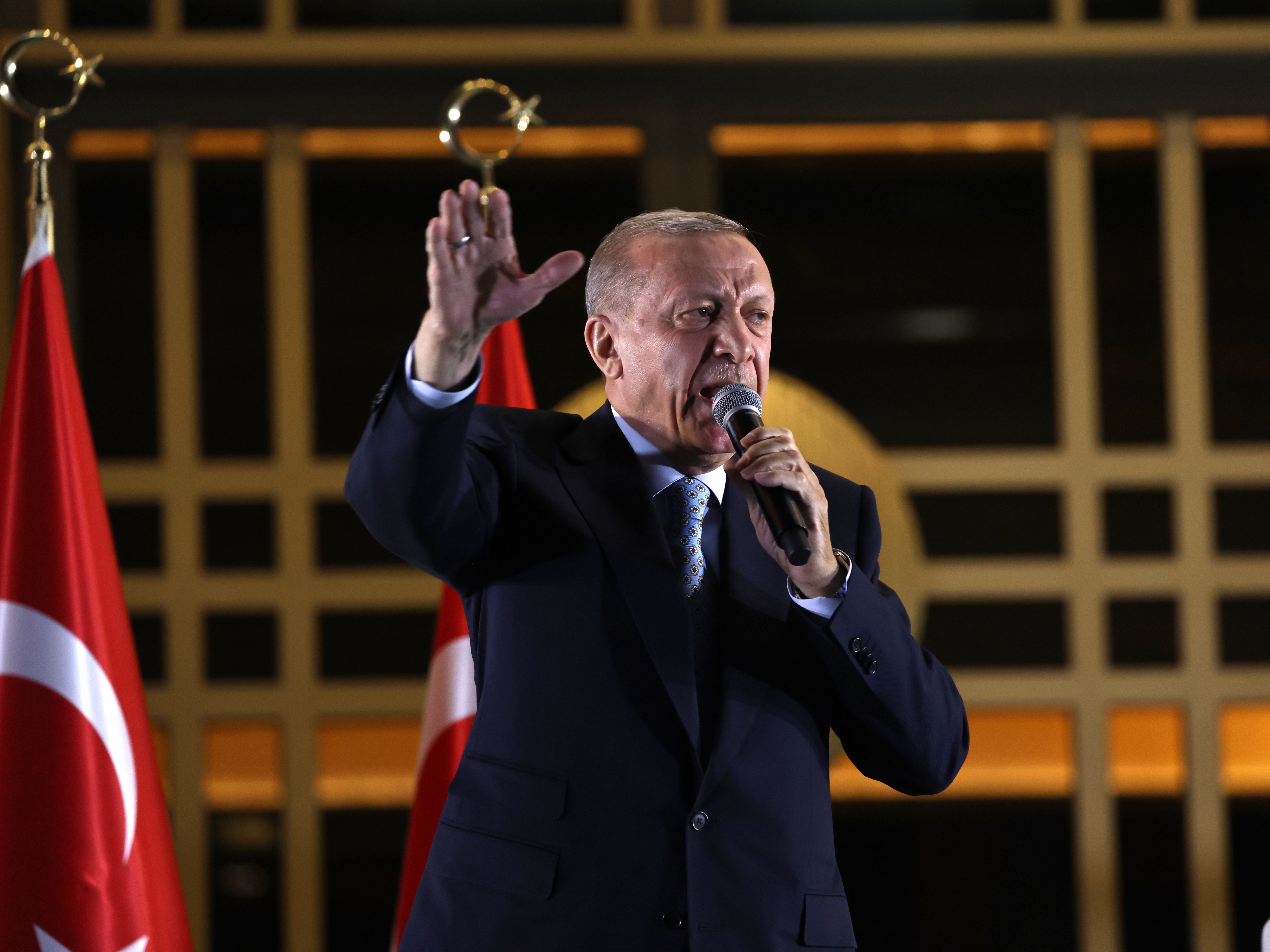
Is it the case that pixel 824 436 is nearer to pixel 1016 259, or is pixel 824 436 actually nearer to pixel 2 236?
pixel 1016 259

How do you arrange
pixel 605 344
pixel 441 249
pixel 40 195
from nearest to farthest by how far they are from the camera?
pixel 441 249 → pixel 605 344 → pixel 40 195

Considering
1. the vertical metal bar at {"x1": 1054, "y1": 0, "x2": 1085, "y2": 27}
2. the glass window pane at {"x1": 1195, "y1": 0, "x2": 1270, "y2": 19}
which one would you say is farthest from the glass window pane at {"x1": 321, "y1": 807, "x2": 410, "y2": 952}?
the glass window pane at {"x1": 1195, "y1": 0, "x2": 1270, "y2": 19}

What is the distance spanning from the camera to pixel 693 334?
1297 mm

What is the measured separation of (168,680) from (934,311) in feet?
7.76

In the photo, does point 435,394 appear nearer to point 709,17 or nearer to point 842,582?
point 842,582

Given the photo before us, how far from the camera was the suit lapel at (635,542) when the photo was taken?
119 cm

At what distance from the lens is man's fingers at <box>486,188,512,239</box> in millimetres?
1094

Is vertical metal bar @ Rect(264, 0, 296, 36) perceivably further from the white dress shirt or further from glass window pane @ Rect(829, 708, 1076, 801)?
glass window pane @ Rect(829, 708, 1076, 801)

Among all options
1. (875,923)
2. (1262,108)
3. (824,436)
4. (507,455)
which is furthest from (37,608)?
(1262,108)

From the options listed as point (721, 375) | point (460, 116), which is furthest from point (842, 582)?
point (460, 116)

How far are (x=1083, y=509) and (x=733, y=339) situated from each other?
218cm

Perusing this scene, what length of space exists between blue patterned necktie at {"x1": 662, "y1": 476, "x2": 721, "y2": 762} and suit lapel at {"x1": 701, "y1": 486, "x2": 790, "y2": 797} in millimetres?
16

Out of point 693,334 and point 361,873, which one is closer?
point 693,334

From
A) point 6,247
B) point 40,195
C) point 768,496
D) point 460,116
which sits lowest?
point 768,496
